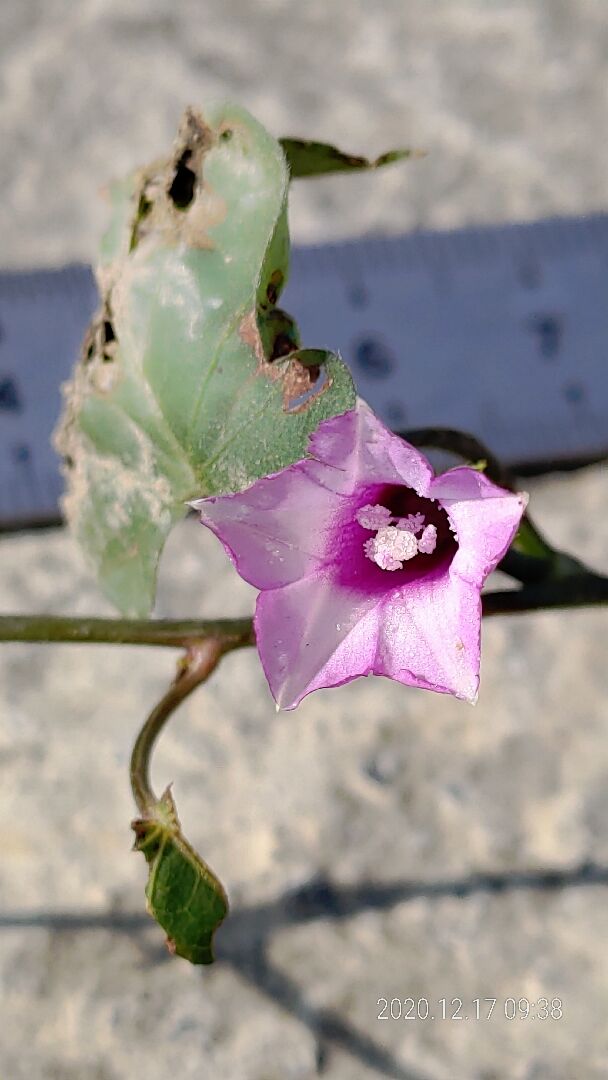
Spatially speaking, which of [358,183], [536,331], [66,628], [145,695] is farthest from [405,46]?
[66,628]

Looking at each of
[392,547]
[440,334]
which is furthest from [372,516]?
[440,334]

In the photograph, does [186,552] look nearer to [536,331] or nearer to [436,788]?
[436,788]

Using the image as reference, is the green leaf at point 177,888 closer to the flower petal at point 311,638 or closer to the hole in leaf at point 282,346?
the flower petal at point 311,638

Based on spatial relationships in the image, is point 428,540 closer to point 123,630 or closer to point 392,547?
point 392,547

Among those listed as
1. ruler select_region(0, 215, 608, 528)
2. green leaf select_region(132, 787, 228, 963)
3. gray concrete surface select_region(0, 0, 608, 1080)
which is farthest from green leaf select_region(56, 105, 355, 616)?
ruler select_region(0, 215, 608, 528)

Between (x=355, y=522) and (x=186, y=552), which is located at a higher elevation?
(x=355, y=522)

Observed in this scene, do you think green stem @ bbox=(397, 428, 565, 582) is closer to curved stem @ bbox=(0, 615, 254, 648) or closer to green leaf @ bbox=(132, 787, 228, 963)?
curved stem @ bbox=(0, 615, 254, 648)
